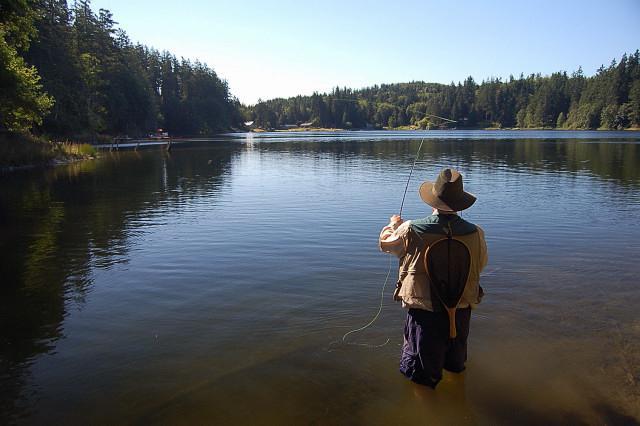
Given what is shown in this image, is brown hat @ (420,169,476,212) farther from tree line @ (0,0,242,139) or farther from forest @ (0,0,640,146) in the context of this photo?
tree line @ (0,0,242,139)

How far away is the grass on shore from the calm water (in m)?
21.3

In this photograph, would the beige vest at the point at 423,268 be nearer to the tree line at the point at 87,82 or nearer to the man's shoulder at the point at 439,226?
the man's shoulder at the point at 439,226

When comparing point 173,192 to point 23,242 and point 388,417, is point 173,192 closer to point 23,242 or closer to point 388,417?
point 23,242

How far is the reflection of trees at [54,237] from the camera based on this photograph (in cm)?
774

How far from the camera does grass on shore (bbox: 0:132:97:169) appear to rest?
3619cm

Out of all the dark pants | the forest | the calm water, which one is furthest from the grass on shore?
the dark pants

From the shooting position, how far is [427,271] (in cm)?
495

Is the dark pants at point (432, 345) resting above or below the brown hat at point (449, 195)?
below

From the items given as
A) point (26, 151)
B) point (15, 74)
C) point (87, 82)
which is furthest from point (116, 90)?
point (15, 74)

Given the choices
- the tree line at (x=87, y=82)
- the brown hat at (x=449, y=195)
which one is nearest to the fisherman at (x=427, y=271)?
the brown hat at (x=449, y=195)

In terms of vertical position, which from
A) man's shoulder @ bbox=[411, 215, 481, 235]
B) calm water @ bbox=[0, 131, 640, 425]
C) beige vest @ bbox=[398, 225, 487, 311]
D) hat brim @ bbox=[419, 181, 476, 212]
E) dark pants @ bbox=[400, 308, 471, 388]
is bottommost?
calm water @ bbox=[0, 131, 640, 425]

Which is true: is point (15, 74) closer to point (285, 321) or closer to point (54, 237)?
point (54, 237)

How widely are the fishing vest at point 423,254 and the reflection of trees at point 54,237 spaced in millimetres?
5145

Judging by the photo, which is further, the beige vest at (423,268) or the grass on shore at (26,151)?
the grass on shore at (26,151)
